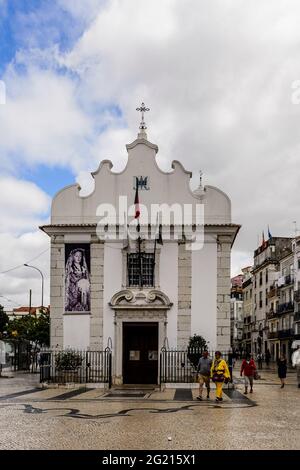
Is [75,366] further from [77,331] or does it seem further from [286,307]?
[286,307]

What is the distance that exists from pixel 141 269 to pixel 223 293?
136 inches

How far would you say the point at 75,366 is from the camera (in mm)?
26797

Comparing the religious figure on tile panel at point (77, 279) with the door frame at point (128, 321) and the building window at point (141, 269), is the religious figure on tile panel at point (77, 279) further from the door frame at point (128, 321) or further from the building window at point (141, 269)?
the building window at point (141, 269)

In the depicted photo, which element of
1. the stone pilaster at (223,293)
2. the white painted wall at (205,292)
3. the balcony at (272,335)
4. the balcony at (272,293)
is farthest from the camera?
the balcony at (272,293)

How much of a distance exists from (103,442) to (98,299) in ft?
53.5

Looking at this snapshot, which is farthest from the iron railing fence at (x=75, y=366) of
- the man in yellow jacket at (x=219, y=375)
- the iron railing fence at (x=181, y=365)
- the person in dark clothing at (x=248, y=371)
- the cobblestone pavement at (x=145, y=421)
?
the man in yellow jacket at (x=219, y=375)

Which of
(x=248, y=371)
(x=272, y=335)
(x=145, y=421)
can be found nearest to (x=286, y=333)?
(x=272, y=335)

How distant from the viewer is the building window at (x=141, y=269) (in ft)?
92.3

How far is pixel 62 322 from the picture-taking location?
28.1m

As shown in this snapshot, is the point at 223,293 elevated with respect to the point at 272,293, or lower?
lower

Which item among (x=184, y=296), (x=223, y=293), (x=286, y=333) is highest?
(x=223, y=293)

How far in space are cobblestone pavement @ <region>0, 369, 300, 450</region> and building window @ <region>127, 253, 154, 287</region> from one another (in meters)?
5.83

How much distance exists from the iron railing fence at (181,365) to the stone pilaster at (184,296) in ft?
2.22

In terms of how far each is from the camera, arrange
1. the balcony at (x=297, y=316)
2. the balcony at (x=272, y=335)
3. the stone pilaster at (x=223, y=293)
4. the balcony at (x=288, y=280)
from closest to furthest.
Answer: the stone pilaster at (x=223, y=293) < the balcony at (x=297, y=316) < the balcony at (x=288, y=280) < the balcony at (x=272, y=335)
